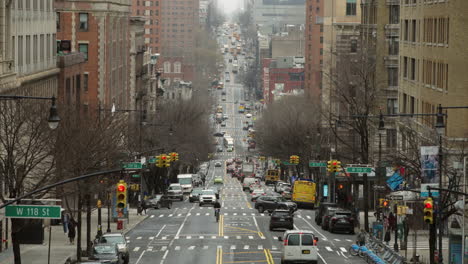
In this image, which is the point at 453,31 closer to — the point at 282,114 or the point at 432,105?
the point at 432,105

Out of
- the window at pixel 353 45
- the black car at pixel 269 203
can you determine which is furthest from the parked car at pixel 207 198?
the window at pixel 353 45

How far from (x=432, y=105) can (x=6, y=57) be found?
26110 mm

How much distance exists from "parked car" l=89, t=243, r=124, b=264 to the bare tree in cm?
355

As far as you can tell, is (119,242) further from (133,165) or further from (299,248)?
(133,165)

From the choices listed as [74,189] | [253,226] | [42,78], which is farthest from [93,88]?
[74,189]

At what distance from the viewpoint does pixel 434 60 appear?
69.5 metres

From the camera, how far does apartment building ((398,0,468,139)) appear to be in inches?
2502

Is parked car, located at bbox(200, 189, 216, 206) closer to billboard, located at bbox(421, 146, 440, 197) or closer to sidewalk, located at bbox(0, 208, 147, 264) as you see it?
sidewalk, located at bbox(0, 208, 147, 264)

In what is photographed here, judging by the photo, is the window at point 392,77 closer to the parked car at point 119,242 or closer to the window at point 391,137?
the window at point 391,137

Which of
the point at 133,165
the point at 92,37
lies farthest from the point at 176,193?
the point at 133,165

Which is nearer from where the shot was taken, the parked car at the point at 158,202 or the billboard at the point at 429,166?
the billboard at the point at 429,166

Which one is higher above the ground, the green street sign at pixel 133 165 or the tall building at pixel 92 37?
the tall building at pixel 92 37

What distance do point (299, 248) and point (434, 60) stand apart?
23.8 meters

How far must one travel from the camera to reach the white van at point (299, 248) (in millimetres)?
49906
